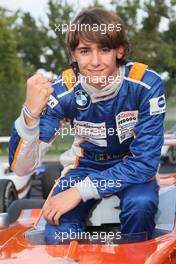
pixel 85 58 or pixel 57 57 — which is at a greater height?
pixel 57 57

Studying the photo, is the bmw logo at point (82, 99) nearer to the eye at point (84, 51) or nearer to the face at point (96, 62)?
the face at point (96, 62)

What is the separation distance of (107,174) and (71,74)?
1.72 ft

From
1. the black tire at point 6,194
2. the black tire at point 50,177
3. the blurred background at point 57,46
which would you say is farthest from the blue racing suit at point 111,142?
the blurred background at point 57,46

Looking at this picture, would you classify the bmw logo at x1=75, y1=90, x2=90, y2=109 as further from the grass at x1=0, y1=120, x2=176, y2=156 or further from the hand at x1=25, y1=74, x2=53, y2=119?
the grass at x1=0, y1=120, x2=176, y2=156

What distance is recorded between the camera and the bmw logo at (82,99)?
290 centimetres

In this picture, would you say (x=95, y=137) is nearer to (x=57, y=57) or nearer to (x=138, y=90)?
(x=138, y=90)

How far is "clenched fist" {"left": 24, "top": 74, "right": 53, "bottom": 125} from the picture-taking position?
8.54ft

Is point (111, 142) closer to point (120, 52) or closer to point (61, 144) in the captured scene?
point (120, 52)

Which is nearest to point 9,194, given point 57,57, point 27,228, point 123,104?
point 27,228

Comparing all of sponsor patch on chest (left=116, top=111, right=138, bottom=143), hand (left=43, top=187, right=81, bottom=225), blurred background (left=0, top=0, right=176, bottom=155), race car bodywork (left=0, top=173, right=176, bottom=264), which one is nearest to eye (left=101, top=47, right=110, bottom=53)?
sponsor patch on chest (left=116, top=111, right=138, bottom=143)

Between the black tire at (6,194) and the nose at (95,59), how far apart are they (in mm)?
2773

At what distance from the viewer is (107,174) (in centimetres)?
281

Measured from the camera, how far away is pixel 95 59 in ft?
9.13

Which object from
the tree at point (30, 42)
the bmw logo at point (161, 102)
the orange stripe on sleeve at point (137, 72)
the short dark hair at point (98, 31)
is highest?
the tree at point (30, 42)
